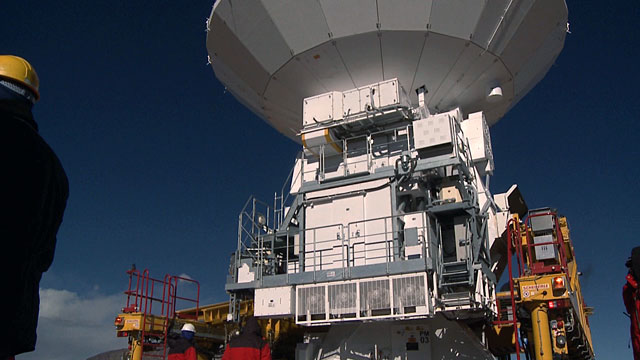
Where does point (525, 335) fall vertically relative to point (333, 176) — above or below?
below

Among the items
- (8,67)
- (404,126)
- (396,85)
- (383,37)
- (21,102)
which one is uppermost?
(383,37)

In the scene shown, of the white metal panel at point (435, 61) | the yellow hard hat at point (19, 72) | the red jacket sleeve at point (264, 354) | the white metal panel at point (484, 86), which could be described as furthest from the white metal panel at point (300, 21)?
the yellow hard hat at point (19, 72)

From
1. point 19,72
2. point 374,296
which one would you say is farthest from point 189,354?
point 19,72

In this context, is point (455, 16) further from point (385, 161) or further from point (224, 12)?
point (224, 12)

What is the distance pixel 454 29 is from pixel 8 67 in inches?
490

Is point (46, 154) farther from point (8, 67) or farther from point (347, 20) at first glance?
point (347, 20)

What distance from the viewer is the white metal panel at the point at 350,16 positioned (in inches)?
521

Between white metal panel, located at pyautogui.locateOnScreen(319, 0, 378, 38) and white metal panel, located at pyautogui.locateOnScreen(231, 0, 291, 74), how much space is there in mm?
1501

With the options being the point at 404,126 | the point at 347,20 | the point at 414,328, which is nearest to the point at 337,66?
the point at 347,20

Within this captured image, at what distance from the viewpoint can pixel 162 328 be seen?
13.7m

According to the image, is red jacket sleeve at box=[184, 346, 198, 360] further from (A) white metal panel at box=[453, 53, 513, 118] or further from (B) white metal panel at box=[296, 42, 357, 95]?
(A) white metal panel at box=[453, 53, 513, 118]

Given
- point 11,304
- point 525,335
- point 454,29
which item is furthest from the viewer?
point 454,29

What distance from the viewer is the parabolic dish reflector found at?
1334 cm

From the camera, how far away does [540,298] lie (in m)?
10.2
